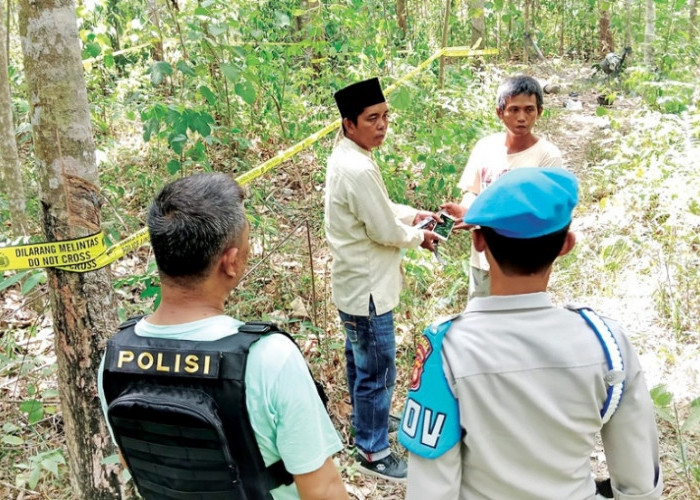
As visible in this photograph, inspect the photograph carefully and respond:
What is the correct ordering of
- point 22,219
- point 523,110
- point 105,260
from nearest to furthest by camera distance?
point 105,260 < point 523,110 < point 22,219

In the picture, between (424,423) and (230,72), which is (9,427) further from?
(424,423)

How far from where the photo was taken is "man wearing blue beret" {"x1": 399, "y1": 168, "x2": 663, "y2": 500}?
1280 mm

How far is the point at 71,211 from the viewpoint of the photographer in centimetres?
213

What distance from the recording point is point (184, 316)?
1.41 meters

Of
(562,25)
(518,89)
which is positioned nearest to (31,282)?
(518,89)

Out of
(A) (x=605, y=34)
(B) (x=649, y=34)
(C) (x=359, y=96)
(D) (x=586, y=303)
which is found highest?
(A) (x=605, y=34)

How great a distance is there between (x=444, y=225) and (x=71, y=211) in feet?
5.84

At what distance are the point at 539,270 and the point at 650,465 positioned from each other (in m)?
0.53

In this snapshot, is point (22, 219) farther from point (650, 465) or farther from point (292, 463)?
point (650, 465)

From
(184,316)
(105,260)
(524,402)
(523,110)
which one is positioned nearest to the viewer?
(524,402)

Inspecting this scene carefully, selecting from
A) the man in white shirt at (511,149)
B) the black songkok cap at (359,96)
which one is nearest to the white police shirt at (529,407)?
the black songkok cap at (359,96)

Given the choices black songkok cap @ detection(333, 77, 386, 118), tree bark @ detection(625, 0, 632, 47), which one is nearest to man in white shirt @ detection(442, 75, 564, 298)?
black songkok cap @ detection(333, 77, 386, 118)

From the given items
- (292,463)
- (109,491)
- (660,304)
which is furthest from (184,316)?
(660,304)

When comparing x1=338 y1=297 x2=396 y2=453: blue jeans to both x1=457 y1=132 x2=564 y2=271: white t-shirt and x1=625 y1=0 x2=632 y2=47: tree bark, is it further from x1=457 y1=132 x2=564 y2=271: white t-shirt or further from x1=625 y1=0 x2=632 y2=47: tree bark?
x1=625 y1=0 x2=632 y2=47: tree bark
